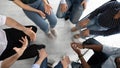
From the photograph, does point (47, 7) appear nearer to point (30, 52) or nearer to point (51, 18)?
point (51, 18)

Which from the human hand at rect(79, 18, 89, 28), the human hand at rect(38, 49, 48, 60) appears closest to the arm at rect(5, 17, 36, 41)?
the human hand at rect(38, 49, 48, 60)

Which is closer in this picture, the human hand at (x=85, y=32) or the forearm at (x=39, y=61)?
the forearm at (x=39, y=61)

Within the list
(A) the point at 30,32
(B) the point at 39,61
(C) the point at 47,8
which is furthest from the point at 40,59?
(C) the point at 47,8

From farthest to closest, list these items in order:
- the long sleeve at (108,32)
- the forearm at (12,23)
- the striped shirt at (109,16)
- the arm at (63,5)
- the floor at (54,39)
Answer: the floor at (54,39), the arm at (63,5), the long sleeve at (108,32), the striped shirt at (109,16), the forearm at (12,23)

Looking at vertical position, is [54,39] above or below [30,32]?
below

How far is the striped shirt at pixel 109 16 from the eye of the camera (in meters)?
1.65

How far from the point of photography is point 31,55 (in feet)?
6.21

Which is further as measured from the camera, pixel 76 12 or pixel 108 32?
Answer: pixel 76 12

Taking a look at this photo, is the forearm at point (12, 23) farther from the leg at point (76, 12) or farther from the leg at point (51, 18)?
the leg at point (76, 12)

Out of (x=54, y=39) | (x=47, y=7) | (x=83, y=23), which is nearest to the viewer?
(x=47, y=7)

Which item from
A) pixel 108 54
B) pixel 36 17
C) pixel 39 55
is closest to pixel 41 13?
pixel 36 17

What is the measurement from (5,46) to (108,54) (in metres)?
0.89

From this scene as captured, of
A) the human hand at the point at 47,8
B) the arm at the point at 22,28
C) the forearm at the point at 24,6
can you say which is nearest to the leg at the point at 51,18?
the human hand at the point at 47,8

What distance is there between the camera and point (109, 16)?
169 cm
